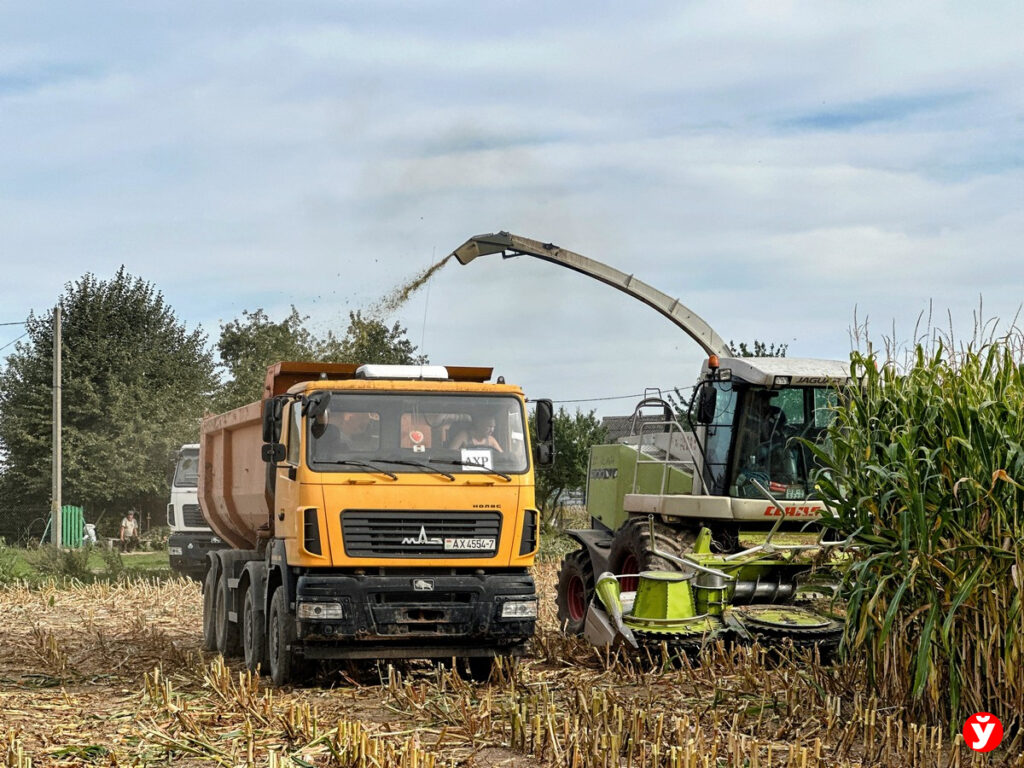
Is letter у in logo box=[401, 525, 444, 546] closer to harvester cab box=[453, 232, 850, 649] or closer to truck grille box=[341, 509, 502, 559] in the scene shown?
truck grille box=[341, 509, 502, 559]

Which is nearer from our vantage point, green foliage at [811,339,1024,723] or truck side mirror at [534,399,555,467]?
green foliage at [811,339,1024,723]

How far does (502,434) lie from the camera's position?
1181 cm

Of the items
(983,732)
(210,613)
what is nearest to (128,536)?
(210,613)

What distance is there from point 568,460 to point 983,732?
106 feet

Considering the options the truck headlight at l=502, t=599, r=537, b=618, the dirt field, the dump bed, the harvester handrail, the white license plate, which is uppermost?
the dump bed

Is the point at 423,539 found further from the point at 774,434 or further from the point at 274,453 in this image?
the point at 774,434

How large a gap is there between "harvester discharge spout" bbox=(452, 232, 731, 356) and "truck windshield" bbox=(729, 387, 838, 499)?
246 inches

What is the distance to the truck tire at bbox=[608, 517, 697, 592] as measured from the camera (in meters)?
12.6

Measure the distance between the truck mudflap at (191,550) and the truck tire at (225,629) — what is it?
29.4 ft

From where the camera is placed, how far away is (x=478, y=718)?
9.11 meters

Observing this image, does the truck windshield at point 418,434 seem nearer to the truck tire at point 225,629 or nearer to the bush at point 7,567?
the truck tire at point 225,629

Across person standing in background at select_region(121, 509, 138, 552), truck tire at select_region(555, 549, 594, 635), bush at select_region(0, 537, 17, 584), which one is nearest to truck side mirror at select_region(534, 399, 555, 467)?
truck tire at select_region(555, 549, 594, 635)

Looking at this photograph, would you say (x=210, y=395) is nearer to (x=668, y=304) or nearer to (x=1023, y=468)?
(x=668, y=304)

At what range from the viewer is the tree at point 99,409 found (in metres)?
→ 46.7
